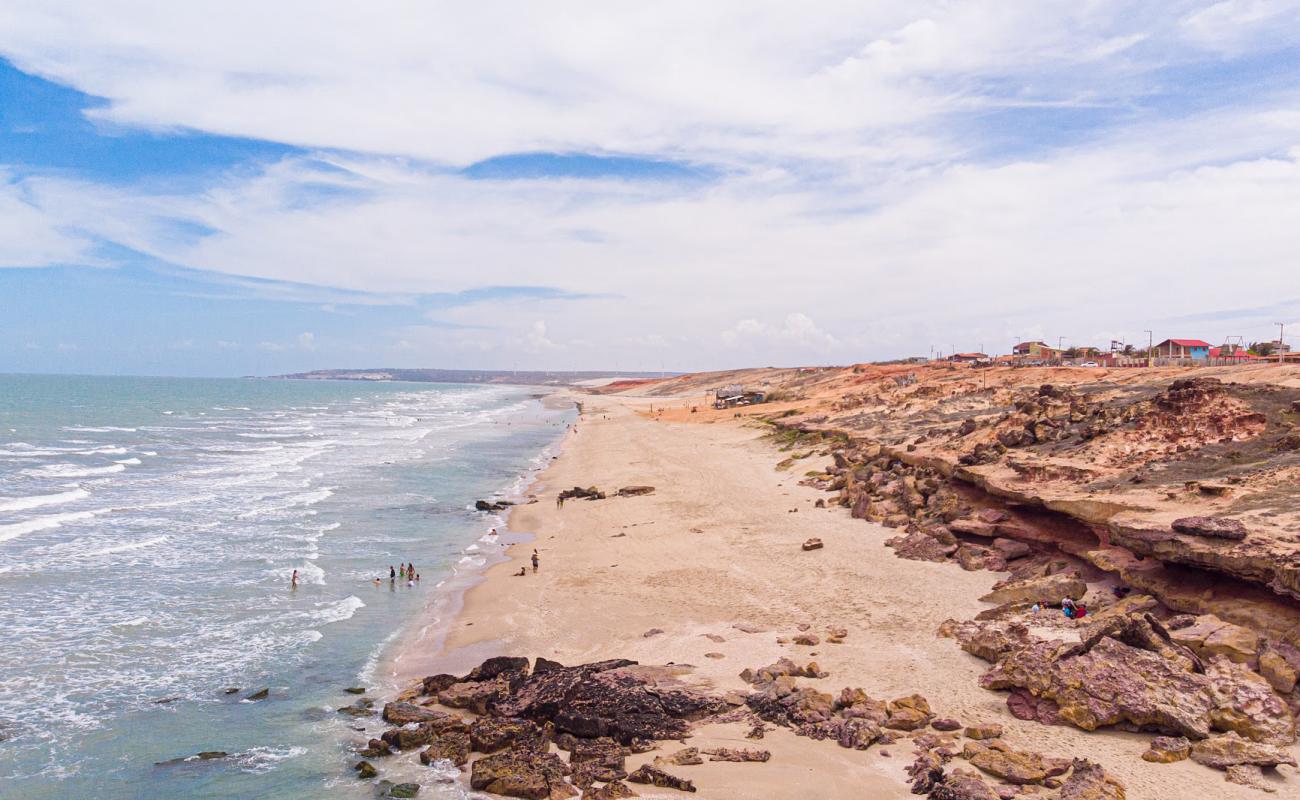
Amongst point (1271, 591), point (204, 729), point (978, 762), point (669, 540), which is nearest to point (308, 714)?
point (204, 729)

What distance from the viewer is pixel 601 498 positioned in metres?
38.2

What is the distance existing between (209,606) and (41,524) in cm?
1574

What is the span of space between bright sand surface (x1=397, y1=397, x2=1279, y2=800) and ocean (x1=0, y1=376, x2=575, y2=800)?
269 centimetres

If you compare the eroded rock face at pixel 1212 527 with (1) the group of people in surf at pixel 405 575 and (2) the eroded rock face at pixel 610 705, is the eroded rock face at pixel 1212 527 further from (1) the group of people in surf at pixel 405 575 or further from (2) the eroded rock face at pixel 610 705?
(1) the group of people in surf at pixel 405 575

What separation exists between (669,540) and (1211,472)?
1645 centimetres

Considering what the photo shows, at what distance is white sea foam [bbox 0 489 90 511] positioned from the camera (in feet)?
116

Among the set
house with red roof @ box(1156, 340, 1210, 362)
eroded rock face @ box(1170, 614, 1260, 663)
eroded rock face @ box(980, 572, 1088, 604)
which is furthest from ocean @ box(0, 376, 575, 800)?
house with red roof @ box(1156, 340, 1210, 362)

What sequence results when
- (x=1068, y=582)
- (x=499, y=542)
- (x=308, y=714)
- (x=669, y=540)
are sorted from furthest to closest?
(x=499, y=542) → (x=669, y=540) → (x=1068, y=582) → (x=308, y=714)

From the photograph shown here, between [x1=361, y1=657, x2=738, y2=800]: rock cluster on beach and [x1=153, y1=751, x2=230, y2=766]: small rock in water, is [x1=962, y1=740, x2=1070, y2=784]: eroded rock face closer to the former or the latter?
[x1=361, y1=657, x2=738, y2=800]: rock cluster on beach

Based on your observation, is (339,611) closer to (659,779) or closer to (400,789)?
(400,789)

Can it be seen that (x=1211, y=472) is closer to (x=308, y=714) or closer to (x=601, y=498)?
(x=308, y=714)

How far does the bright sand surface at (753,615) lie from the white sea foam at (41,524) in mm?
18565

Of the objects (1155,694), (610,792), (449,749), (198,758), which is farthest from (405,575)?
(1155,694)

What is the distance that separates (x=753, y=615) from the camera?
1939 cm
